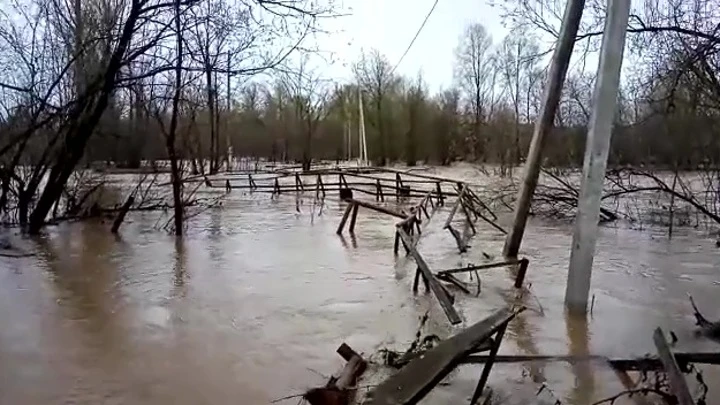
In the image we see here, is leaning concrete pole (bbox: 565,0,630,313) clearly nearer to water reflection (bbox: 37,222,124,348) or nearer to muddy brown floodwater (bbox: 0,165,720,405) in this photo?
muddy brown floodwater (bbox: 0,165,720,405)

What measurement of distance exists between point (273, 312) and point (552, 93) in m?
4.57

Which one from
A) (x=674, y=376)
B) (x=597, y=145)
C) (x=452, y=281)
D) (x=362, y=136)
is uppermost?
(x=362, y=136)

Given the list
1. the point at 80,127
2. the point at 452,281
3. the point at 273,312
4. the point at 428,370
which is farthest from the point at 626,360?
the point at 80,127

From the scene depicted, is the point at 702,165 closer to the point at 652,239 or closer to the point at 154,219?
the point at 652,239

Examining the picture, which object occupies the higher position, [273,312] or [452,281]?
[452,281]

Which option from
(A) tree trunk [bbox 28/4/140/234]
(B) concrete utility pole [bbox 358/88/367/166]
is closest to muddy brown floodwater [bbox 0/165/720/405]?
(A) tree trunk [bbox 28/4/140/234]

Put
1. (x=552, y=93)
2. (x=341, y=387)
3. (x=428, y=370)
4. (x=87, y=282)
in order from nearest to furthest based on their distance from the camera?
(x=428, y=370), (x=341, y=387), (x=552, y=93), (x=87, y=282)

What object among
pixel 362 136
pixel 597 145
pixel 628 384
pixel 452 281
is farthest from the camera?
pixel 362 136

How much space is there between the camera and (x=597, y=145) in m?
6.88

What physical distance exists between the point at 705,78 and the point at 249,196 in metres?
16.6

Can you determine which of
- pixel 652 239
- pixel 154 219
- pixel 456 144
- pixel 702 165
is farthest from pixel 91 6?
pixel 456 144

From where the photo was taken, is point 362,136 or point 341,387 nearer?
point 341,387

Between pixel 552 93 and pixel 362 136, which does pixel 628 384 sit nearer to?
pixel 552 93

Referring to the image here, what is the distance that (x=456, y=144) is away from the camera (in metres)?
47.7
